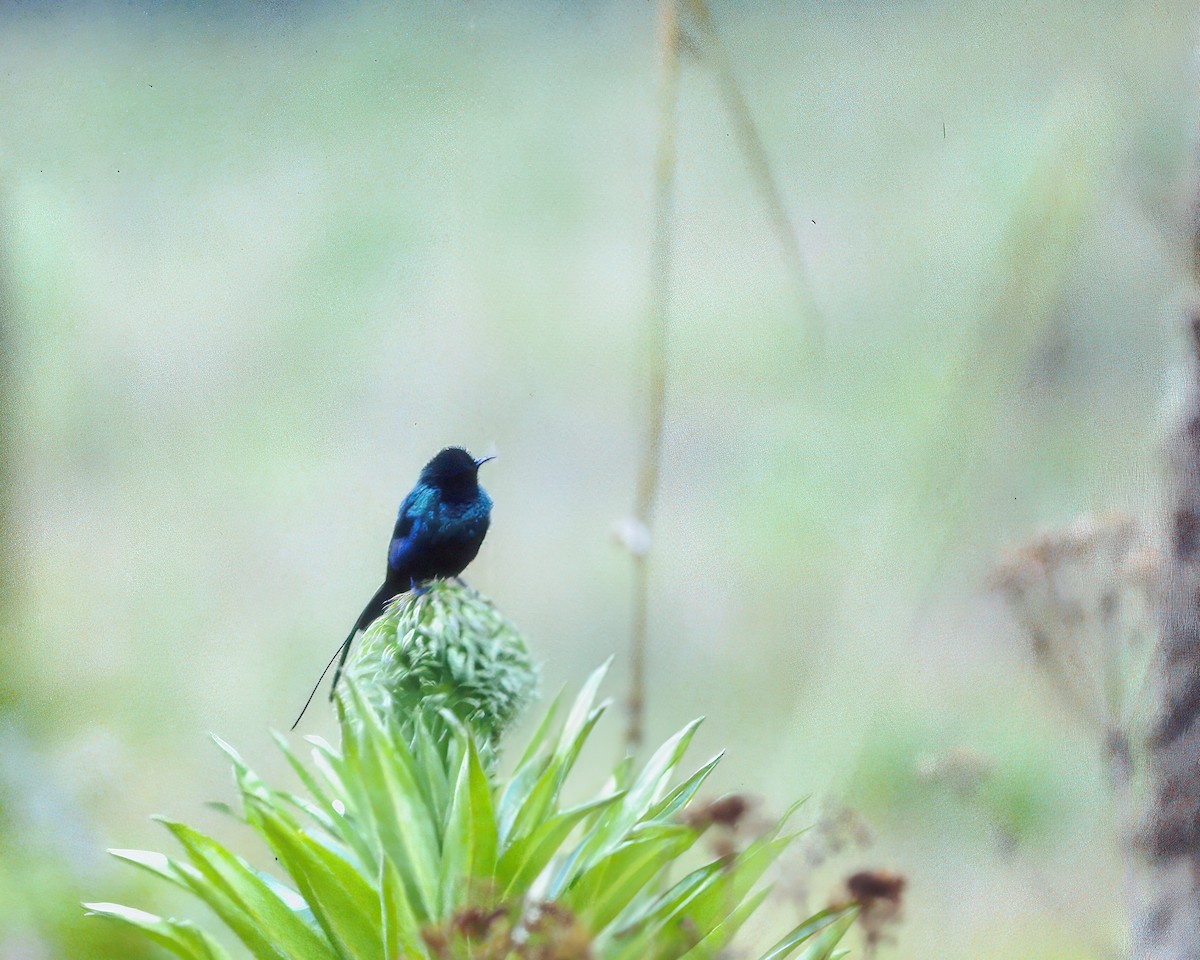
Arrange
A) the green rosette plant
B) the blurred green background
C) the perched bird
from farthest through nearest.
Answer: the blurred green background, the perched bird, the green rosette plant

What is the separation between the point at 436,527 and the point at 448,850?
420mm

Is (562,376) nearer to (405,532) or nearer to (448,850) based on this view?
(405,532)

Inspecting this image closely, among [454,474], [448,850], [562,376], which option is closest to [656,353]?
[562,376]

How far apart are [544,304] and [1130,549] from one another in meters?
0.91

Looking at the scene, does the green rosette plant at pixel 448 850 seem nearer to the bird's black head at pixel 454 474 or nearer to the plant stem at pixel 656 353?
the bird's black head at pixel 454 474

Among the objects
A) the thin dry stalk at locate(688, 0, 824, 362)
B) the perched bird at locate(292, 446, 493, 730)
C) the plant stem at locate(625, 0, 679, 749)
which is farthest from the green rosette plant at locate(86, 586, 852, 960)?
the thin dry stalk at locate(688, 0, 824, 362)

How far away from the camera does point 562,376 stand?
4.91 ft

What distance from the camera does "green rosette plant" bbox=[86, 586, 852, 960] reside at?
838 mm

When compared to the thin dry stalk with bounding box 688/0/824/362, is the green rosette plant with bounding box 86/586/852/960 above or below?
below

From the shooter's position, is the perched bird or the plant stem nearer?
the perched bird

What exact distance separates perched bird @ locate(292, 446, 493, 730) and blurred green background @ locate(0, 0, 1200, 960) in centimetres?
26

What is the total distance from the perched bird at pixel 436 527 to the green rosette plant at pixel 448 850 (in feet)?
0.49

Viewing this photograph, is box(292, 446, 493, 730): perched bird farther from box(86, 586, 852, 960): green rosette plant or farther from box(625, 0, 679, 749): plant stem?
box(625, 0, 679, 749): plant stem

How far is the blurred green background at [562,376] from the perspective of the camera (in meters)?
1.38
